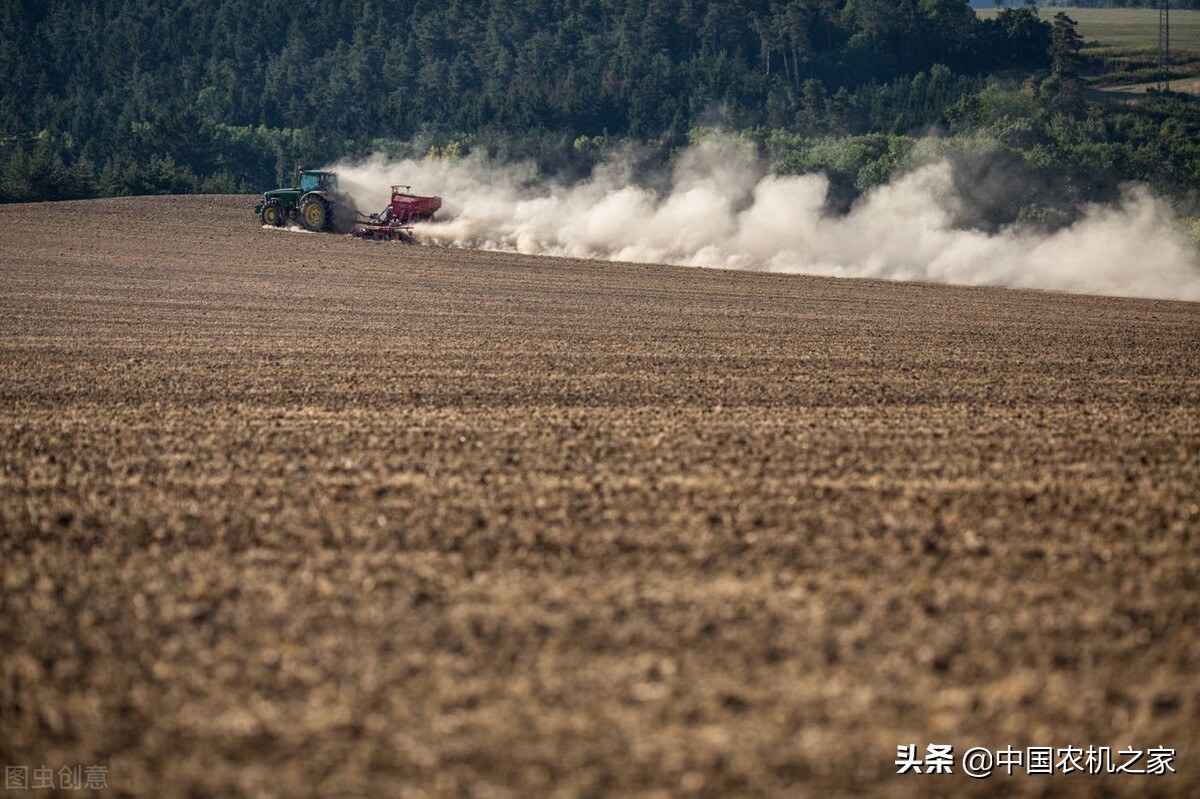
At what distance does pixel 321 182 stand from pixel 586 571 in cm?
3770

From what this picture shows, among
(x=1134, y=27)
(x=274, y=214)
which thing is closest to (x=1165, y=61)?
(x=1134, y=27)

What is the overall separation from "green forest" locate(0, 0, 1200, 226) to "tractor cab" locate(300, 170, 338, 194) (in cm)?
2545

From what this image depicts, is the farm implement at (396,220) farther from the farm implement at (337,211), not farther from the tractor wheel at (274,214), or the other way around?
Result: the tractor wheel at (274,214)

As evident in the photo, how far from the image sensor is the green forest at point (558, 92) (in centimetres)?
6606

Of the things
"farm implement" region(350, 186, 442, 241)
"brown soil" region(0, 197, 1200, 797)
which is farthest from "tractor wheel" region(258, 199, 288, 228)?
"brown soil" region(0, 197, 1200, 797)

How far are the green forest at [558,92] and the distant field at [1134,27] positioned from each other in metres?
7.90

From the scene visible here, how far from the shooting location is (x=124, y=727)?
6105 mm

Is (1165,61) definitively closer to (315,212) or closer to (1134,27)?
(1134,27)

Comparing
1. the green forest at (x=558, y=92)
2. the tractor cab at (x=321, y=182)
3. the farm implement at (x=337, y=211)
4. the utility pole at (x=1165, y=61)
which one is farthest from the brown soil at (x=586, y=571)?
the utility pole at (x=1165, y=61)

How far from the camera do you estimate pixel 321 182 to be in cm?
4328

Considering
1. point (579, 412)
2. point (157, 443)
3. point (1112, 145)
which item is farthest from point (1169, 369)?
point (1112, 145)

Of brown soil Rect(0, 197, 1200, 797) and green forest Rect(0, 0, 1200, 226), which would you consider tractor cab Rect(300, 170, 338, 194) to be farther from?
brown soil Rect(0, 197, 1200, 797)

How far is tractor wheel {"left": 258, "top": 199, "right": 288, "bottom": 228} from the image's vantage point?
45.4 metres

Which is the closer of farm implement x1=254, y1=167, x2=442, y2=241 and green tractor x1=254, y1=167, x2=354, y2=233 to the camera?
farm implement x1=254, y1=167, x2=442, y2=241
